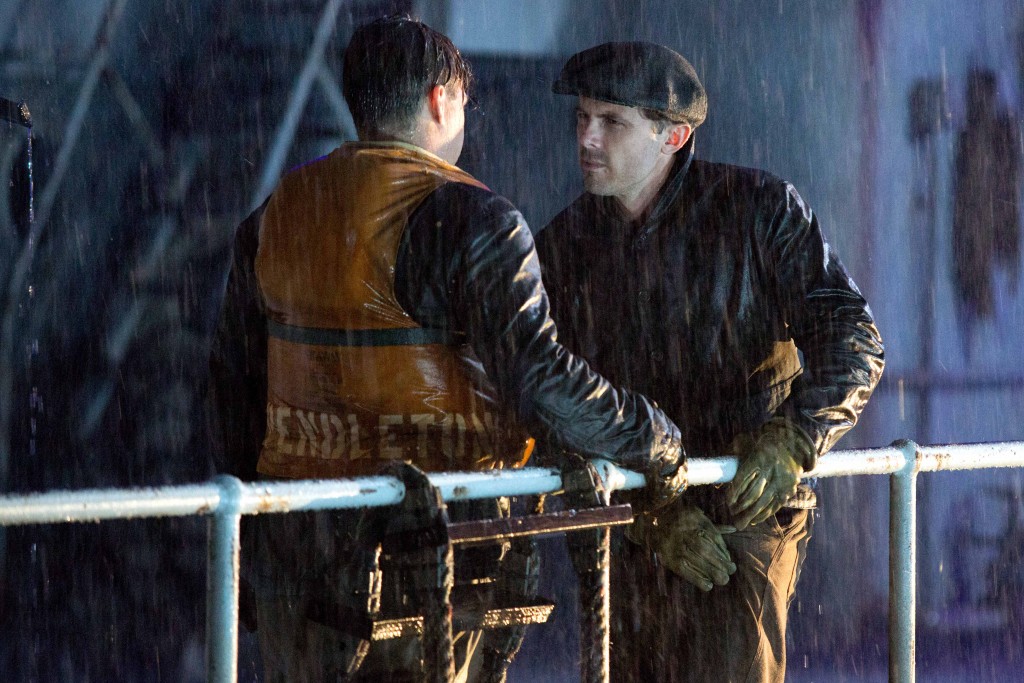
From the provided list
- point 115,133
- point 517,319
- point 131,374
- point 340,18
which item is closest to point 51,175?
point 115,133

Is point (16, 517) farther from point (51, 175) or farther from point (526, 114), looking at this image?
point (526, 114)

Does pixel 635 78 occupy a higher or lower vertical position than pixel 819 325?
higher

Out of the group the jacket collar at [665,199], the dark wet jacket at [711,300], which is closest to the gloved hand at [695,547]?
the dark wet jacket at [711,300]

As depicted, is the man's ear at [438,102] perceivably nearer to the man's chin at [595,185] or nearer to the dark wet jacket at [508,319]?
the dark wet jacket at [508,319]

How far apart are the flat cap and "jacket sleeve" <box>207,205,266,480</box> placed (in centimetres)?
100

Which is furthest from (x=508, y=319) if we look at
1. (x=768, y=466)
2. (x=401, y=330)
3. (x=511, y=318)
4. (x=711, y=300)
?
(x=711, y=300)

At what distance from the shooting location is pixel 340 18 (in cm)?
473

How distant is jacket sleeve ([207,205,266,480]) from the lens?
2928 mm

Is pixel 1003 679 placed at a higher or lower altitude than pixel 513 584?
lower

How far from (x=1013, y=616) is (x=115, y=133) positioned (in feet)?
14.4

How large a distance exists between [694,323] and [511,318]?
106 cm

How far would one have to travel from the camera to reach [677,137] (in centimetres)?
351

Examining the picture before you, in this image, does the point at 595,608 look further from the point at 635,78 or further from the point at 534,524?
the point at 635,78

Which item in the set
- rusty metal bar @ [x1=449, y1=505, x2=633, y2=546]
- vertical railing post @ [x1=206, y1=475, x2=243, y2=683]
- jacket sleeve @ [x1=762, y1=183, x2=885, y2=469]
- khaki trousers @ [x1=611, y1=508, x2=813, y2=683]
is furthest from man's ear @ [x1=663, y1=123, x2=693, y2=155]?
vertical railing post @ [x1=206, y1=475, x2=243, y2=683]
